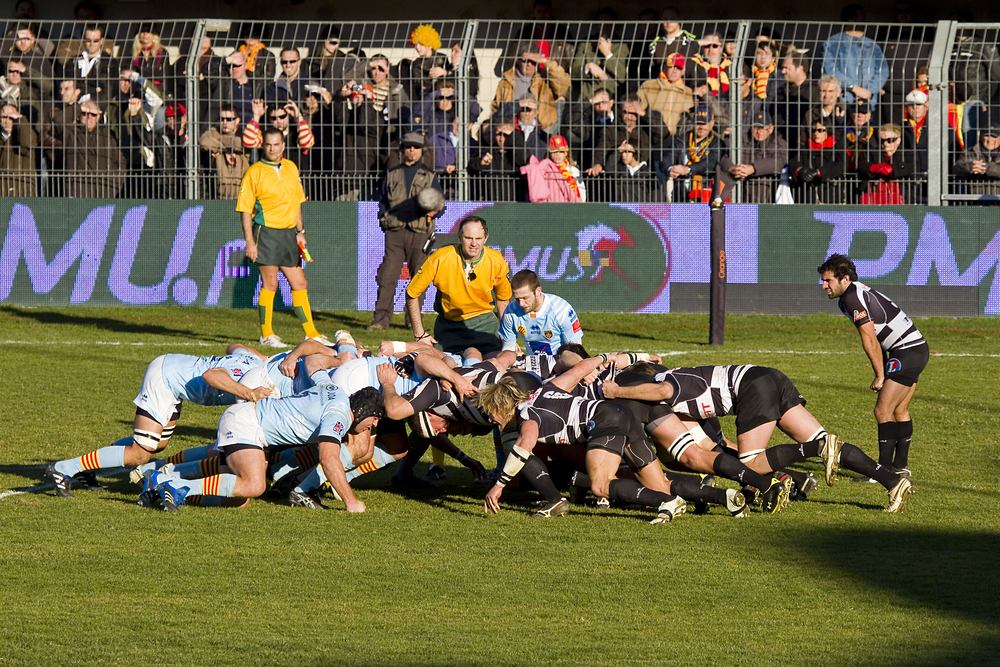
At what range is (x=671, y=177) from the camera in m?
20.4

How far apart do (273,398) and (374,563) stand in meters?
1.79

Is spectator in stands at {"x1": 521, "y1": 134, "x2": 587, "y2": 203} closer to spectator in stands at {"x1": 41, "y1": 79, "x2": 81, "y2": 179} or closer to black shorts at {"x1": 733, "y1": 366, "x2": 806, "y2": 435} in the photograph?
spectator in stands at {"x1": 41, "y1": 79, "x2": 81, "y2": 179}

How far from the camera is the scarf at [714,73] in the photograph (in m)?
20.4

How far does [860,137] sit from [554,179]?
4007mm

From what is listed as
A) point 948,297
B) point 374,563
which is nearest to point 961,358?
point 948,297

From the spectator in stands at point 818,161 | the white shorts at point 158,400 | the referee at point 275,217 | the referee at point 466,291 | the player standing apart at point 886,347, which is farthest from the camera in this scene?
the spectator in stands at point 818,161

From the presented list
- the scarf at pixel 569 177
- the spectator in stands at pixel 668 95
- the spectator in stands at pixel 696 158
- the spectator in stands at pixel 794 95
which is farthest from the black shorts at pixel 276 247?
the spectator in stands at pixel 794 95

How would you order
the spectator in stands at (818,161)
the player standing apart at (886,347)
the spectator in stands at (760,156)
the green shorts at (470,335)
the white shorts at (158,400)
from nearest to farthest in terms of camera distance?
the white shorts at (158,400)
the player standing apart at (886,347)
the green shorts at (470,335)
the spectator in stands at (818,161)
the spectator in stands at (760,156)

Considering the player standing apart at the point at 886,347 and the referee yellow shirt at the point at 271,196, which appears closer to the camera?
the player standing apart at the point at 886,347

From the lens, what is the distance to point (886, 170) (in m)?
20.4

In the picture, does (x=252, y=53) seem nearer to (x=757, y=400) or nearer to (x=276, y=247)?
(x=276, y=247)

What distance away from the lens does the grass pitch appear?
268 inches

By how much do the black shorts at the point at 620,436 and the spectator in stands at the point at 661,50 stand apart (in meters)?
11.3

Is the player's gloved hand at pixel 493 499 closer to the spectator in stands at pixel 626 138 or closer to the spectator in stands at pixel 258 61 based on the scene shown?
the spectator in stands at pixel 626 138
